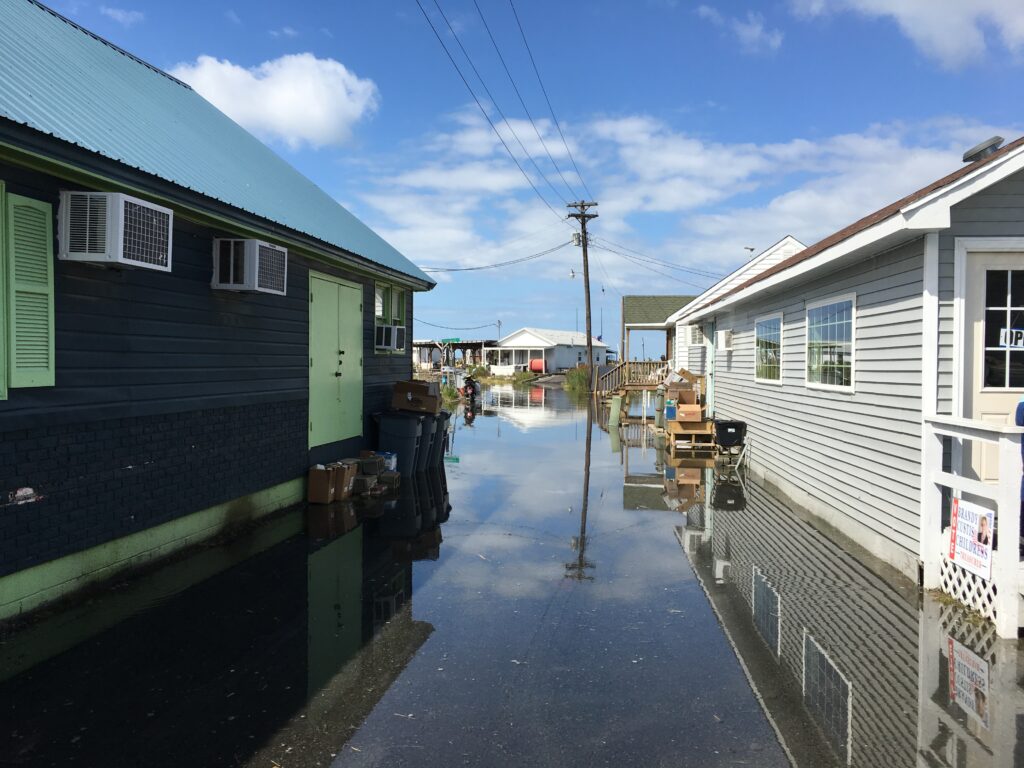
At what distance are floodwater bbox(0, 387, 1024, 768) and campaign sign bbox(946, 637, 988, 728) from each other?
2cm

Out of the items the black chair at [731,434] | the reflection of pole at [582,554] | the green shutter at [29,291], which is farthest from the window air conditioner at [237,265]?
the black chair at [731,434]

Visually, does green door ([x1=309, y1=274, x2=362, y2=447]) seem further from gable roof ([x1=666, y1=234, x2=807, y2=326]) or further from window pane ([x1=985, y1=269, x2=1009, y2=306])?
gable roof ([x1=666, y1=234, x2=807, y2=326])

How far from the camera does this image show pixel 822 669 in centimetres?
450

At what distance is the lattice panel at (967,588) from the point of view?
17.0 feet

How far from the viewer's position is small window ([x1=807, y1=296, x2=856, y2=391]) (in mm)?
8109

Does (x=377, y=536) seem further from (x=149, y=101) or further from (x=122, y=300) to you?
(x=149, y=101)

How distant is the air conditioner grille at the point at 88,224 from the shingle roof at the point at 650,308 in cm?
3178

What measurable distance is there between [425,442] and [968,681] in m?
8.82

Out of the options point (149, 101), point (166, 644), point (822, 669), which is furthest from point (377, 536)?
point (149, 101)

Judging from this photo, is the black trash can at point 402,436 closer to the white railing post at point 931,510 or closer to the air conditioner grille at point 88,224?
the air conditioner grille at point 88,224

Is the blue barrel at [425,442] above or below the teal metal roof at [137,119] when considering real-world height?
below

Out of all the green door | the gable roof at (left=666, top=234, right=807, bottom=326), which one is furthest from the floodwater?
the gable roof at (left=666, top=234, right=807, bottom=326)

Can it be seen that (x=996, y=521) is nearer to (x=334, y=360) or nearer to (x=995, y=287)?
(x=995, y=287)

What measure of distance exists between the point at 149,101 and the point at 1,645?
19.1ft
